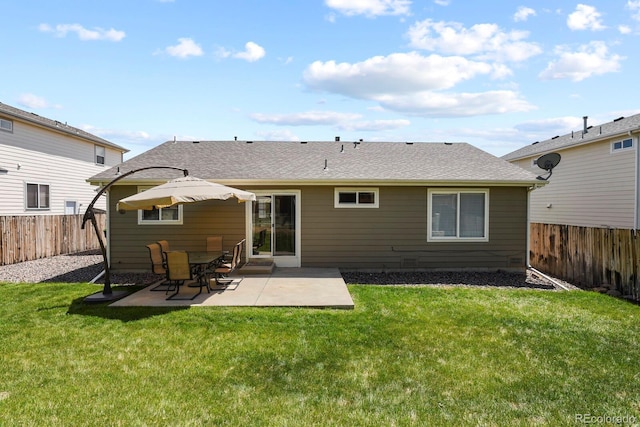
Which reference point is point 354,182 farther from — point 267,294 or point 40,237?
point 40,237

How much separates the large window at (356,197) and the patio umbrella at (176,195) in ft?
11.4

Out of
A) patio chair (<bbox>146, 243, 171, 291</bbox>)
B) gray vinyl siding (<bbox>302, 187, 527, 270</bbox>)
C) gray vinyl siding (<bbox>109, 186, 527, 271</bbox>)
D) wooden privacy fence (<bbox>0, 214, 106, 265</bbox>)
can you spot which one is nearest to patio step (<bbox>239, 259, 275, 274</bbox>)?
gray vinyl siding (<bbox>109, 186, 527, 271</bbox>)

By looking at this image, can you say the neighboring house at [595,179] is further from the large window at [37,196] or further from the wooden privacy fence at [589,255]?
the large window at [37,196]

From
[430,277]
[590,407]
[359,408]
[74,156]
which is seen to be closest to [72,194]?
[74,156]

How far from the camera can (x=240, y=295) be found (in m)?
7.60

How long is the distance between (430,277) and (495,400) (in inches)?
255

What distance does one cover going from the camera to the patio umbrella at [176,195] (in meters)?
6.99

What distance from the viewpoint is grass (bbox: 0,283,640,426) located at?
3426mm

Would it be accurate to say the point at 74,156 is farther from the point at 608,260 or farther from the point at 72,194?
the point at 608,260

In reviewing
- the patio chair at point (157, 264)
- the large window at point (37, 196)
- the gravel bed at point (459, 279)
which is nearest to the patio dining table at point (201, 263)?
the patio chair at point (157, 264)

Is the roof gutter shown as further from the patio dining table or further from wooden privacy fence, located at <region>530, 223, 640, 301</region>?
the patio dining table

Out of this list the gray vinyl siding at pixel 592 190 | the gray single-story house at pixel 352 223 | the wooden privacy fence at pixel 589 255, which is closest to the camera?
the wooden privacy fence at pixel 589 255

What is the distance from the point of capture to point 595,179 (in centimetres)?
1495

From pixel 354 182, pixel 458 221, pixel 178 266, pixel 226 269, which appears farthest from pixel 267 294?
pixel 458 221
